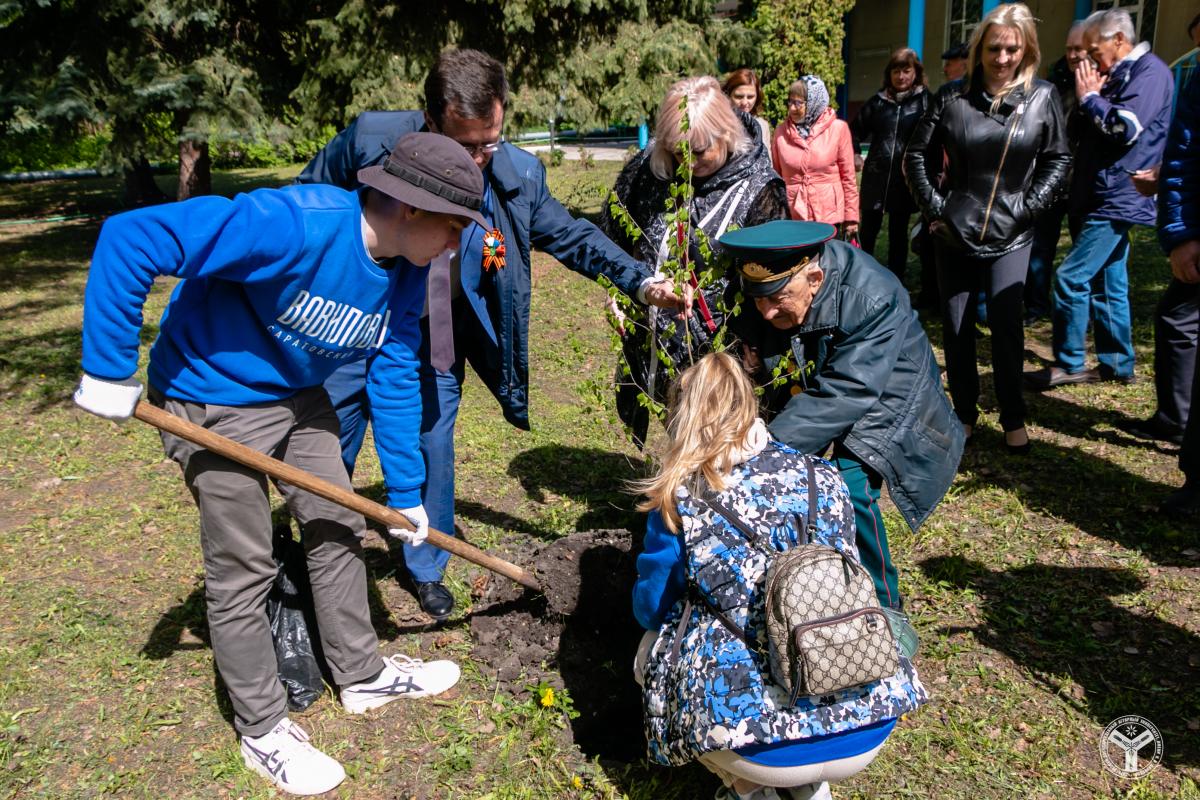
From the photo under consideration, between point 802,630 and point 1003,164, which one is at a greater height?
point 1003,164

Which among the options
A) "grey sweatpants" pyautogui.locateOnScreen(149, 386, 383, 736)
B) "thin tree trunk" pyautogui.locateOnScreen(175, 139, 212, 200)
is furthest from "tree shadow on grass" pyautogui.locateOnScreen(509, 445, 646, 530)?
"thin tree trunk" pyautogui.locateOnScreen(175, 139, 212, 200)

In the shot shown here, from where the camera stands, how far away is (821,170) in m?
7.00

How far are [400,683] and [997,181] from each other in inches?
144

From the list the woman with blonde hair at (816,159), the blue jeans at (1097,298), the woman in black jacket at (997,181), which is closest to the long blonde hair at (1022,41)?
the woman in black jacket at (997,181)

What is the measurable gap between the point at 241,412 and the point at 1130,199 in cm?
500

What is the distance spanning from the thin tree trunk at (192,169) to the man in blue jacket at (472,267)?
33.1 ft

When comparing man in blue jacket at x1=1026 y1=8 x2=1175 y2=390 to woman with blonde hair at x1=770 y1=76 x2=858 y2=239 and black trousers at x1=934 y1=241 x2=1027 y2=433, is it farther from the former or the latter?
woman with blonde hair at x1=770 y1=76 x2=858 y2=239

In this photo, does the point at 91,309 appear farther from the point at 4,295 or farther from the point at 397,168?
the point at 4,295

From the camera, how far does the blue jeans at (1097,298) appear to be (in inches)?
214

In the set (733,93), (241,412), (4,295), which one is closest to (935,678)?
(241,412)

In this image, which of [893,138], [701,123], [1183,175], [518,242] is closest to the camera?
[701,123]

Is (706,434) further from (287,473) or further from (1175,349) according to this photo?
(1175,349)

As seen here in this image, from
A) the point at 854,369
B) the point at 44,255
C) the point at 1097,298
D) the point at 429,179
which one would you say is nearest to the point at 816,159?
the point at 1097,298

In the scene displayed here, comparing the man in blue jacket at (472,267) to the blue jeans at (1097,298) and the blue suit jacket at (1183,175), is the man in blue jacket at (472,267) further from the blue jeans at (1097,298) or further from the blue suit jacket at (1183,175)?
the blue jeans at (1097,298)
